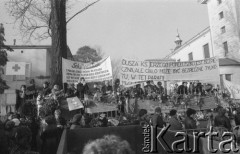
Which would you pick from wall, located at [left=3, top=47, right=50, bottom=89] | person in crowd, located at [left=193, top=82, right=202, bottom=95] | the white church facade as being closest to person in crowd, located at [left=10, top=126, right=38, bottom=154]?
person in crowd, located at [left=193, top=82, right=202, bottom=95]

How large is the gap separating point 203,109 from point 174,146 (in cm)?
806

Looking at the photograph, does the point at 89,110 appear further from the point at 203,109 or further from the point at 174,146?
the point at 174,146

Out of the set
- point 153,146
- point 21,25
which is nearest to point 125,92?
point 21,25

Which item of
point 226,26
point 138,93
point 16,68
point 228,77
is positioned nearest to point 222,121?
point 138,93

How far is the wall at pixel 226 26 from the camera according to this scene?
116 ft

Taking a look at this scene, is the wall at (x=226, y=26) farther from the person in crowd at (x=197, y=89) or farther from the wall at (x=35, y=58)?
the person in crowd at (x=197, y=89)

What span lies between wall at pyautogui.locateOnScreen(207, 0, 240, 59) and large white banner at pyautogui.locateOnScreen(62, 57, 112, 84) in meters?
27.5

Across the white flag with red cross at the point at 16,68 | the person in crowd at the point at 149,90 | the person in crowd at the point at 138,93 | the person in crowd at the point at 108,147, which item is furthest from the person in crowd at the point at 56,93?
the person in crowd at the point at 108,147

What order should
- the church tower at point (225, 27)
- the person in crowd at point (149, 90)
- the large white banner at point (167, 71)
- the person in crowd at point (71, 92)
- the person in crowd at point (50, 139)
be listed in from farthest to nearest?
the church tower at point (225, 27) → the large white banner at point (167, 71) → the person in crowd at point (149, 90) → the person in crowd at point (71, 92) → the person in crowd at point (50, 139)

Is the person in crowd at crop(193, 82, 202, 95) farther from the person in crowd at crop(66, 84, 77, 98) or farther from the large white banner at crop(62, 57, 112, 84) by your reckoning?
the person in crowd at crop(66, 84, 77, 98)

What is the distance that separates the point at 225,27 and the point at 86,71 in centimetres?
2971

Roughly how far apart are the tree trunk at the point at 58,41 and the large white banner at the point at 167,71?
236 cm

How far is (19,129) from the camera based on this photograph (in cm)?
467

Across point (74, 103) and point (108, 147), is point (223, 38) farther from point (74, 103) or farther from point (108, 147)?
point (108, 147)
